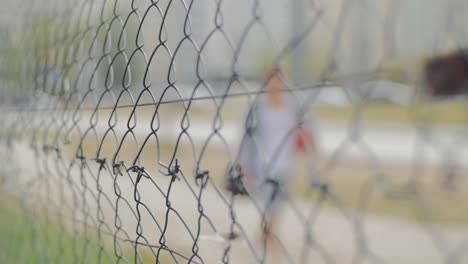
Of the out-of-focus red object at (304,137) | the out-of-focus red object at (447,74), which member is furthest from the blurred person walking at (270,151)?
the out-of-focus red object at (447,74)

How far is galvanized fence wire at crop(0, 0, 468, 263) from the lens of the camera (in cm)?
68

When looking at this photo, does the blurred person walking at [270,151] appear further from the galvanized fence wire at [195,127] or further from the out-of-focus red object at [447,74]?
the out-of-focus red object at [447,74]

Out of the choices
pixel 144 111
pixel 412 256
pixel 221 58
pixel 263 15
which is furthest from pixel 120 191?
pixel 412 256

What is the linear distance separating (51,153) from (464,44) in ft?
4.54

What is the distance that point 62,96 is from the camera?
5.62ft

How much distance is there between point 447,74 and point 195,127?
74 centimetres

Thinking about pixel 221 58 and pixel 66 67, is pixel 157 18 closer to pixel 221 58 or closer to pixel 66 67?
pixel 221 58

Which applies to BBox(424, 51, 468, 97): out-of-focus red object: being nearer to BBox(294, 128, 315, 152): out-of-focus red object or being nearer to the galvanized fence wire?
the galvanized fence wire

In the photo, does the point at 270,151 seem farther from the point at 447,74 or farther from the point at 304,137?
the point at 447,74

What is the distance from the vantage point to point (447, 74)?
612 millimetres

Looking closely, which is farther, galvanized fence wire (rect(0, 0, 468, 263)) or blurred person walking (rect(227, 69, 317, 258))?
blurred person walking (rect(227, 69, 317, 258))

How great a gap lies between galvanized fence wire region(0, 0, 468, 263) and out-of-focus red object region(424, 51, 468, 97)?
0.04 ft

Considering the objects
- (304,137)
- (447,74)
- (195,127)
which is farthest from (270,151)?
(447,74)

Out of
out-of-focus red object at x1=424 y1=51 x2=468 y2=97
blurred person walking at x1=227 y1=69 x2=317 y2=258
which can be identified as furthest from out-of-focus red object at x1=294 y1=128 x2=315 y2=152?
out-of-focus red object at x1=424 y1=51 x2=468 y2=97
